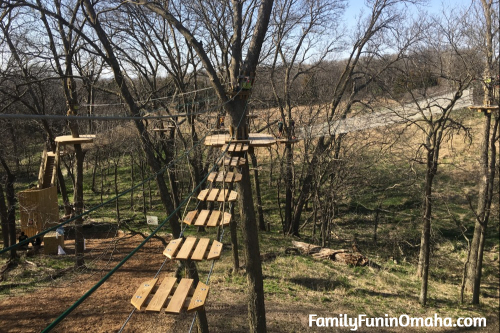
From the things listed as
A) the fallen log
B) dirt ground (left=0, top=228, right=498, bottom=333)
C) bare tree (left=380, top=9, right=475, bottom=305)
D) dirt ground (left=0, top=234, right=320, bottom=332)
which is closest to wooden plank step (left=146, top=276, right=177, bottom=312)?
dirt ground (left=0, top=228, right=498, bottom=333)

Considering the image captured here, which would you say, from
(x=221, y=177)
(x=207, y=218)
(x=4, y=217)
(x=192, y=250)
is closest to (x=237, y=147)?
(x=221, y=177)

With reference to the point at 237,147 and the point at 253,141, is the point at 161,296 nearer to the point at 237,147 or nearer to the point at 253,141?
the point at 237,147

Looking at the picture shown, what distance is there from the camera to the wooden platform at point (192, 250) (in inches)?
122

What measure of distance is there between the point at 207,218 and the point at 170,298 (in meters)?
1.34

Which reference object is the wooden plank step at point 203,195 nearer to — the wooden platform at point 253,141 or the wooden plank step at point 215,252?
the wooden plank step at point 215,252

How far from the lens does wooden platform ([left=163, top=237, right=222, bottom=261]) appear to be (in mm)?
3096

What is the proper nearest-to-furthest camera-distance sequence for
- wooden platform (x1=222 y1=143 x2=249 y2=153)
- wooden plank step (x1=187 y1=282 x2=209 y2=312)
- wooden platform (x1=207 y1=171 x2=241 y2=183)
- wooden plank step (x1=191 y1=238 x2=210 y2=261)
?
wooden plank step (x1=187 y1=282 x2=209 y2=312), wooden plank step (x1=191 y1=238 x2=210 y2=261), wooden platform (x1=207 y1=171 x2=241 y2=183), wooden platform (x1=222 y1=143 x2=249 y2=153)

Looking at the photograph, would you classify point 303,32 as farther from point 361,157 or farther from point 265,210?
point 265,210

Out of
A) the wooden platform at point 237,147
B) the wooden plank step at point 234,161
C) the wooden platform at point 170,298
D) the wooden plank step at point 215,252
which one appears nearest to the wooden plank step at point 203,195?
the wooden plank step at point 234,161

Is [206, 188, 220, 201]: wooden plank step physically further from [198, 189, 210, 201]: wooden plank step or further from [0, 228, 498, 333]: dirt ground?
[0, 228, 498, 333]: dirt ground

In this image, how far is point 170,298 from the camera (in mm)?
2877

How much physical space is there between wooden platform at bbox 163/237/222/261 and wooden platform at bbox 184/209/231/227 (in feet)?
1.48

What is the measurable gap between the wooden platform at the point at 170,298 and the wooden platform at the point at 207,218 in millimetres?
956

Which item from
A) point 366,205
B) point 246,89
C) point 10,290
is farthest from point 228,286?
point 366,205
